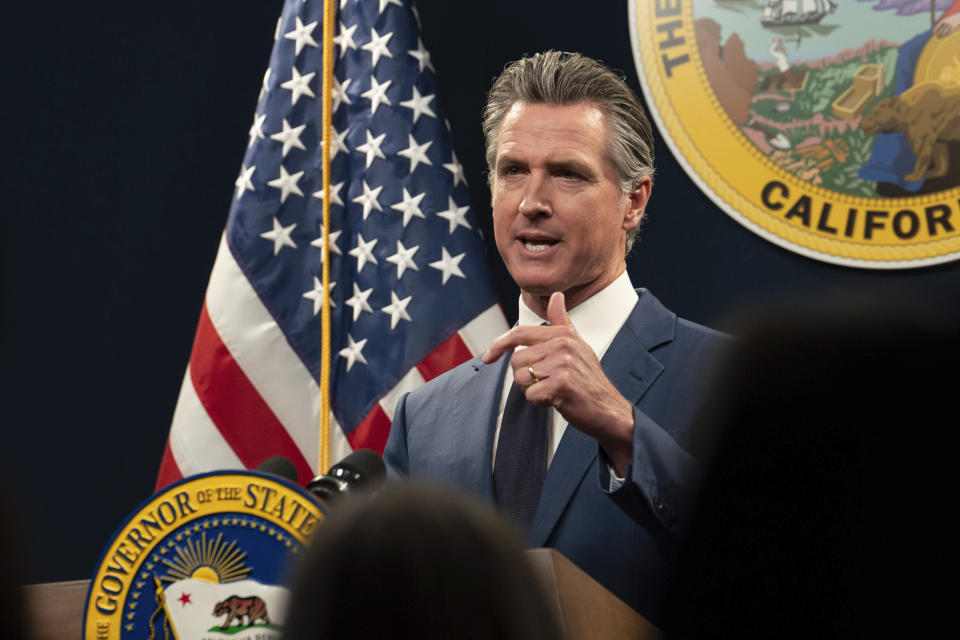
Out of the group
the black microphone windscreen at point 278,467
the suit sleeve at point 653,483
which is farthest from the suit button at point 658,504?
the black microphone windscreen at point 278,467

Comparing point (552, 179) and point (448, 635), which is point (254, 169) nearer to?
point (552, 179)

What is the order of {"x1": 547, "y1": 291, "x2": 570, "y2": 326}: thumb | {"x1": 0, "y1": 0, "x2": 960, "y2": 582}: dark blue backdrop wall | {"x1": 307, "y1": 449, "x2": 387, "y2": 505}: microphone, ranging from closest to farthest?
{"x1": 307, "y1": 449, "x2": 387, "y2": 505}: microphone → {"x1": 547, "y1": 291, "x2": 570, "y2": 326}: thumb → {"x1": 0, "y1": 0, "x2": 960, "y2": 582}: dark blue backdrop wall

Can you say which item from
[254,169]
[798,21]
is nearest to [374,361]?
[254,169]

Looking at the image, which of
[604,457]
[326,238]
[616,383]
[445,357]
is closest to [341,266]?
→ [326,238]

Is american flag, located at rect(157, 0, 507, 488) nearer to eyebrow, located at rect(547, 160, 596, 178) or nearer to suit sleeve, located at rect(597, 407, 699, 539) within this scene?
eyebrow, located at rect(547, 160, 596, 178)

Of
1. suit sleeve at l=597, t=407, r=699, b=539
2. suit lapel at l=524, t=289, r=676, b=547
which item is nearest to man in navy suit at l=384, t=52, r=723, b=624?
suit lapel at l=524, t=289, r=676, b=547

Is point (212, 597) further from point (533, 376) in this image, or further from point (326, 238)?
point (326, 238)

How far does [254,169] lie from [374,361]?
2.01 feet

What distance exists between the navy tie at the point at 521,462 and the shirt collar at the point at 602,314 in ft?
0.62

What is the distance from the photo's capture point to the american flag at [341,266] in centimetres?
286

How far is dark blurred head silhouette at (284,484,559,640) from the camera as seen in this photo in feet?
1.65

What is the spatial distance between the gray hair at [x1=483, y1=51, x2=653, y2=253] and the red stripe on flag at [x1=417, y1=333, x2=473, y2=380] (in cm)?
76

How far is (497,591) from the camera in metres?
0.51

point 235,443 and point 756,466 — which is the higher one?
point 756,466
